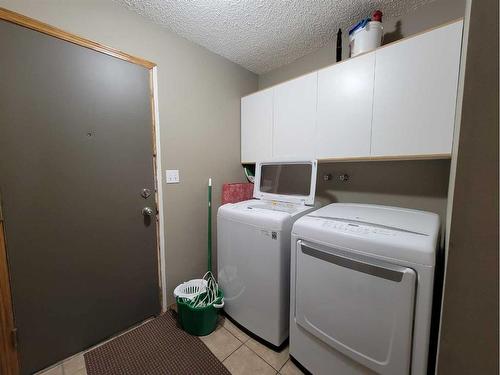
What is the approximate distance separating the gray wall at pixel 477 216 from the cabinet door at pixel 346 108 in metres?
0.93

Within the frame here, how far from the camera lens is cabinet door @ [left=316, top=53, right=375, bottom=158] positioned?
1.33 meters

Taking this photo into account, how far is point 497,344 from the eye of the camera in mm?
423

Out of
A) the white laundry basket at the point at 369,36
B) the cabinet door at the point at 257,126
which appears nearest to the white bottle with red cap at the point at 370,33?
the white laundry basket at the point at 369,36

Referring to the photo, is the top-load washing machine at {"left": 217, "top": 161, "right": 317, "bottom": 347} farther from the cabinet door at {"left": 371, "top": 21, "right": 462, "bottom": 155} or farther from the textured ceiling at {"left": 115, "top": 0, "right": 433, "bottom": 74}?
the textured ceiling at {"left": 115, "top": 0, "right": 433, "bottom": 74}

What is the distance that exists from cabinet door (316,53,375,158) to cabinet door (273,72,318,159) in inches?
2.6

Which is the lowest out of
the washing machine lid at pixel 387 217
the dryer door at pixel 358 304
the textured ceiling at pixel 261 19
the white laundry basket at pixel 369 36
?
the dryer door at pixel 358 304

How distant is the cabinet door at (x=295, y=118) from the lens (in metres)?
1.59

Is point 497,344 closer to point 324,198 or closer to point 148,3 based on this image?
point 324,198

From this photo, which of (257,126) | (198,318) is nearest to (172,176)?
(257,126)

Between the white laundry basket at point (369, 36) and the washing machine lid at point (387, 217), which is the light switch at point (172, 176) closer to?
the washing machine lid at point (387, 217)

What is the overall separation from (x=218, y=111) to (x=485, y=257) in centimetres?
193

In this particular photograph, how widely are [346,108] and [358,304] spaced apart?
120cm

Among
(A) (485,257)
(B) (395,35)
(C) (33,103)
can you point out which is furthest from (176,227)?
(B) (395,35)

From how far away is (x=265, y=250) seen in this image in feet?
4.30
